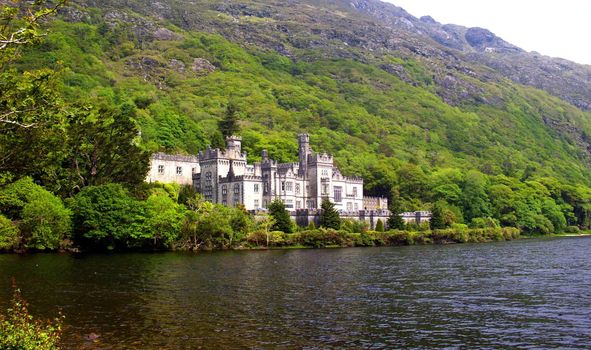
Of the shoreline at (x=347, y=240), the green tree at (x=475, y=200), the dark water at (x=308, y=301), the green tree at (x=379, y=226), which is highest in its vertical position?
the green tree at (x=475, y=200)

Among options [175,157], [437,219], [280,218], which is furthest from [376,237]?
[175,157]

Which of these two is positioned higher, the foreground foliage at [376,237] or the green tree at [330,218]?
the green tree at [330,218]

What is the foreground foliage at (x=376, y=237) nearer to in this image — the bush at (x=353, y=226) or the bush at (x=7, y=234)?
the bush at (x=353, y=226)

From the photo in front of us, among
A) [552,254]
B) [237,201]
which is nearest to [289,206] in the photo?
[237,201]

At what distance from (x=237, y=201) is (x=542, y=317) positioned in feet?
223

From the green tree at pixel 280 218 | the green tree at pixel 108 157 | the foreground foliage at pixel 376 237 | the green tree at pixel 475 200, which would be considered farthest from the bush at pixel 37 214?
the green tree at pixel 475 200

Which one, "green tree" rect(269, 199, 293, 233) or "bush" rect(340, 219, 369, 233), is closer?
"green tree" rect(269, 199, 293, 233)

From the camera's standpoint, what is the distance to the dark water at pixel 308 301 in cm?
2720

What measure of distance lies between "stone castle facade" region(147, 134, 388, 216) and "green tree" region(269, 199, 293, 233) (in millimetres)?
7100

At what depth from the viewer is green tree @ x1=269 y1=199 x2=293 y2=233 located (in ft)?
294

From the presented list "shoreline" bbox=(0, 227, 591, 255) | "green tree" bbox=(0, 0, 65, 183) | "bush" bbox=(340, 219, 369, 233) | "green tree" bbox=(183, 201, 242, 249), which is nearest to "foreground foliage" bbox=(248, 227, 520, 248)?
"shoreline" bbox=(0, 227, 591, 255)

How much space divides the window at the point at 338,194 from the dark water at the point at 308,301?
46008 millimetres

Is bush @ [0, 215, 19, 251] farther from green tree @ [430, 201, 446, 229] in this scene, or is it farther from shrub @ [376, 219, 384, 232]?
green tree @ [430, 201, 446, 229]

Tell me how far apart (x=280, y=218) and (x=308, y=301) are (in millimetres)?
52900
